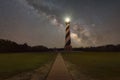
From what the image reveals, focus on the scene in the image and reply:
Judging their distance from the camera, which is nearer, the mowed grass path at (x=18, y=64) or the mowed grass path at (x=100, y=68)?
the mowed grass path at (x=100, y=68)

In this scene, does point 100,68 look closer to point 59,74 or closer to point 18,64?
point 59,74

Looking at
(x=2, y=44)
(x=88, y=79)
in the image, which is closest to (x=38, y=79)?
(x=88, y=79)

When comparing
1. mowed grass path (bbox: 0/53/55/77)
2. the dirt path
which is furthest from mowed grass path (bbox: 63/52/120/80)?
mowed grass path (bbox: 0/53/55/77)

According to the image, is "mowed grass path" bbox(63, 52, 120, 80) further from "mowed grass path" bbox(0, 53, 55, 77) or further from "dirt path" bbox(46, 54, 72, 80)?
"mowed grass path" bbox(0, 53, 55, 77)

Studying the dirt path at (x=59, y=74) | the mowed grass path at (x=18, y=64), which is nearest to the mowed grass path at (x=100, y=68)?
the dirt path at (x=59, y=74)

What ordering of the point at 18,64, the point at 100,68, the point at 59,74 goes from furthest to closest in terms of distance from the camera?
the point at 18,64 → the point at 100,68 → the point at 59,74

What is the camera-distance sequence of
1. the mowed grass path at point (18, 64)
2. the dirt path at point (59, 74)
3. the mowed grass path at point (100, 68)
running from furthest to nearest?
1. the mowed grass path at point (18, 64)
2. the mowed grass path at point (100, 68)
3. the dirt path at point (59, 74)

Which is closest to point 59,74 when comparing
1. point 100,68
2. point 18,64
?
point 100,68

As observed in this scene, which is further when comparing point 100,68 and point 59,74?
point 100,68

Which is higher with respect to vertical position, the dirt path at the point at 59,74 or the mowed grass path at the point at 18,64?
the mowed grass path at the point at 18,64

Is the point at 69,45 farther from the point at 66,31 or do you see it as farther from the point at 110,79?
the point at 110,79

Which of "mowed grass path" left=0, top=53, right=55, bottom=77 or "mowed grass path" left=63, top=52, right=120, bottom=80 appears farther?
"mowed grass path" left=0, top=53, right=55, bottom=77

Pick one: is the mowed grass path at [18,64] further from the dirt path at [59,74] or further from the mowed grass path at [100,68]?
the mowed grass path at [100,68]

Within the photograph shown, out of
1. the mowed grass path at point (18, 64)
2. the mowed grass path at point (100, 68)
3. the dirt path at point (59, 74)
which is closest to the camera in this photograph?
the dirt path at point (59, 74)
